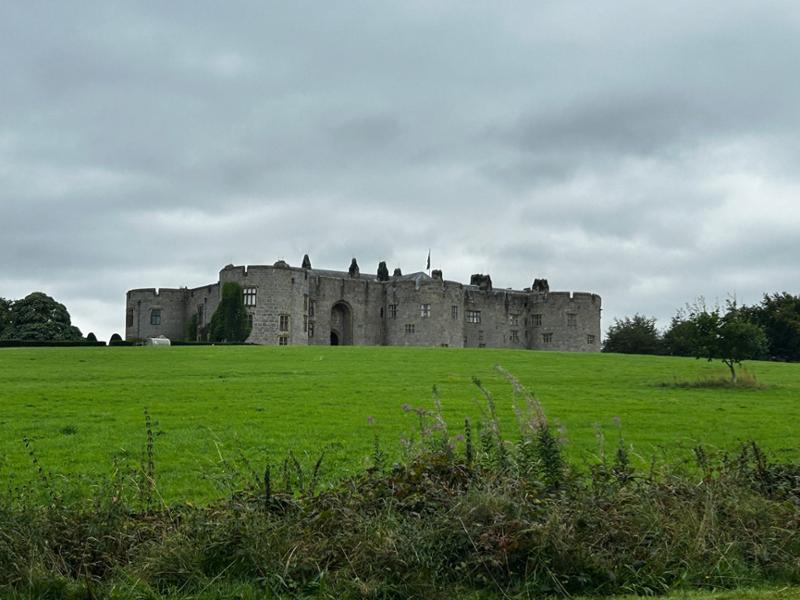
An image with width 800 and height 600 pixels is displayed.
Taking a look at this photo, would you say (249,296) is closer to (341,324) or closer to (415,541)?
(341,324)

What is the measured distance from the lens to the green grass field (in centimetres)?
1178

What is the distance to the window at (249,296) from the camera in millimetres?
61875

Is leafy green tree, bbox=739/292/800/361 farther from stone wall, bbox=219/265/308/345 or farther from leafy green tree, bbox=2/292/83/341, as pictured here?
leafy green tree, bbox=2/292/83/341

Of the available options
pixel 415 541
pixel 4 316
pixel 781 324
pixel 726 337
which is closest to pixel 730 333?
pixel 726 337

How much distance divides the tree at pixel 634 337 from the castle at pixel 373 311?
4.51 metres

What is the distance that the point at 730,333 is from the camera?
28.0 metres

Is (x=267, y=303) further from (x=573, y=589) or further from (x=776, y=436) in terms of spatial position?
(x=573, y=589)

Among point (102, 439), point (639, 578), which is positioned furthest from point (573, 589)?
point (102, 439)

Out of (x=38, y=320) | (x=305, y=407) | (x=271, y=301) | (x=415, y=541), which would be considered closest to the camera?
(x=415, y=541)

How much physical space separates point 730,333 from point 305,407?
16.5 metres

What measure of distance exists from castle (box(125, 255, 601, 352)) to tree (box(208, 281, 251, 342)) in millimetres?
546

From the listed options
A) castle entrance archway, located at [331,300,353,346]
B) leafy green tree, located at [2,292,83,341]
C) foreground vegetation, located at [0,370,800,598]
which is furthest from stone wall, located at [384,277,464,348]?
foreground vegetation, located at [0,370,800,598]

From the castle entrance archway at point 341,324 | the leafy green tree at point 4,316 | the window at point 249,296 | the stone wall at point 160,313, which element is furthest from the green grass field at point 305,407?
the leafy green tree at point 4,316

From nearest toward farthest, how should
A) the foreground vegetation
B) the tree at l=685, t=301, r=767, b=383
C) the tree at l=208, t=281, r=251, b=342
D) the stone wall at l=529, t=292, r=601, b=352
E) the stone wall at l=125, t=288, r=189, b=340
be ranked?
the foreground vegetation, the tree at l=685, t=301, r=767, b=383, the tree at l=208, t=281, r=251, b=342, the stone wall at l=125, t=288, r=189, b=340, the stone wall at l=529, t=292, r=601, b=352
